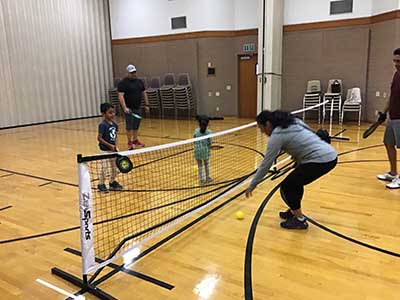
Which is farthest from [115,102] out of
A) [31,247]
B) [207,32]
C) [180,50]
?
[31,247]

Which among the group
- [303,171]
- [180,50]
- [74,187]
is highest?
[180,50]

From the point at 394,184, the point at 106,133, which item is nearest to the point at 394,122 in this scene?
the point at 394,184

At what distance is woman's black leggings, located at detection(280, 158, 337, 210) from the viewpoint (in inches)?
149

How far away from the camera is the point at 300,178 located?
3848mm

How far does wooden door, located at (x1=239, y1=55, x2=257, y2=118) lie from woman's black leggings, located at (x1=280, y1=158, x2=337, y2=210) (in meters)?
10.9

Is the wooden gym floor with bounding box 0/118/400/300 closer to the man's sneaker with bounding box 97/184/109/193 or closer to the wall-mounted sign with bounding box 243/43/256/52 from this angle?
the man's sneaker with bounding box 97/184/109/193

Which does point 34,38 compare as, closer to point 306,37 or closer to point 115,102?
point 115,102

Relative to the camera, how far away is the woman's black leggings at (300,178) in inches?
149

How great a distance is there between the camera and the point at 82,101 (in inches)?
627

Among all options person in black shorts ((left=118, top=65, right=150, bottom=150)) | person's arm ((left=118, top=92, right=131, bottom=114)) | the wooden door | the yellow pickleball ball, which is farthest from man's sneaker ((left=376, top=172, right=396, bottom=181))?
the wooden door

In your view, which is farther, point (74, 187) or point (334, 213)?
point (74, 187)

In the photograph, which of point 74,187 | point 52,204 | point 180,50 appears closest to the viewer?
point 52,204

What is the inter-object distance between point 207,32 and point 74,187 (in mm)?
10364

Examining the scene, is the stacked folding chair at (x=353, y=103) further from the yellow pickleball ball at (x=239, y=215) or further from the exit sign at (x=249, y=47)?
the yellow pickleball ball at (x=239, y=215)
